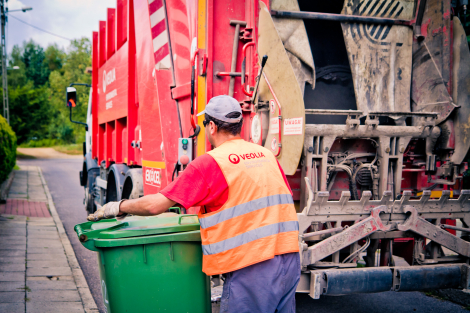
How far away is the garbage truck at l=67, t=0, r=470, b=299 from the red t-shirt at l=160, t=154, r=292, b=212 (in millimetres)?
Answer: 857

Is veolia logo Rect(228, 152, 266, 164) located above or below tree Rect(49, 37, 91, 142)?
below

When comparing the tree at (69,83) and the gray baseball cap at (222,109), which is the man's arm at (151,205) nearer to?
the gray baseball cap at (222,109)

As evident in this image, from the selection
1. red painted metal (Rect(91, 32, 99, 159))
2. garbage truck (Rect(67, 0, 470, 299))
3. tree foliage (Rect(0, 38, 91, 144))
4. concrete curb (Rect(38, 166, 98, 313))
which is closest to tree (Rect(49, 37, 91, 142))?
tree foliage (Rect(0, 38, 91, 144))

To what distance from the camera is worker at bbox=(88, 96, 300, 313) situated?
177cm

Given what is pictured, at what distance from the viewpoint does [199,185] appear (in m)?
1.75

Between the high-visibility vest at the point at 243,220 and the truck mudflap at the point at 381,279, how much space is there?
2.42 ft

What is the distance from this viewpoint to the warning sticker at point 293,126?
96.4 inches

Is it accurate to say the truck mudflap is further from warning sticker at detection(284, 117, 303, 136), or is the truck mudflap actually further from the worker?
warning sticker at detection(284, 117, 303, 136)

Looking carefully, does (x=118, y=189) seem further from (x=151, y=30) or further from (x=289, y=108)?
(x=289, y=108)

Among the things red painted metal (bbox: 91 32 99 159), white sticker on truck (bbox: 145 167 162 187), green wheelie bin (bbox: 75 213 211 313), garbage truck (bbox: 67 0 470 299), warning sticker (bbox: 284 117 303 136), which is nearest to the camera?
green wheelie bin (bbox: 75 213 211 313)

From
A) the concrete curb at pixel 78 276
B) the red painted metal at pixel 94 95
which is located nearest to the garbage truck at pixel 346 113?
the concrete curb at pixel 78 276

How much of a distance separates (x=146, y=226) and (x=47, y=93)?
1734 inches

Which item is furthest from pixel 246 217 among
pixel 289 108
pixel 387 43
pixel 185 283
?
pixel 387 43

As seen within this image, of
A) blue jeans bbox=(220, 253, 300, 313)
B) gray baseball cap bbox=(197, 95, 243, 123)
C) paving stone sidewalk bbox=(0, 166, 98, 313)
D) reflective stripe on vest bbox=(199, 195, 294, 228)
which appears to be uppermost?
gray baseball cap bbox=(197, 95, 243, 123)
